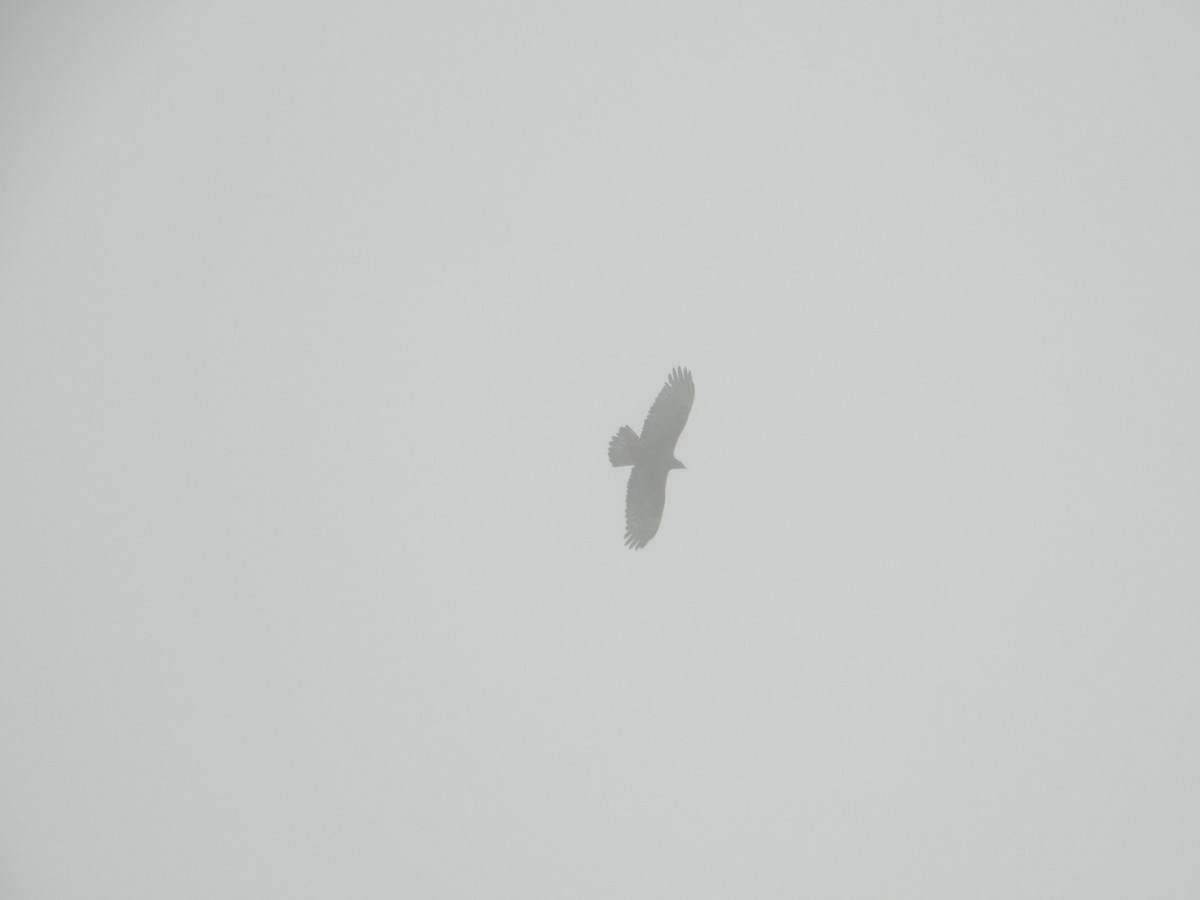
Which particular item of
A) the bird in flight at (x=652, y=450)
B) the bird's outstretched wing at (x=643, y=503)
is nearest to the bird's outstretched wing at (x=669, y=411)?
the bird in flight at (x=652, y=450)

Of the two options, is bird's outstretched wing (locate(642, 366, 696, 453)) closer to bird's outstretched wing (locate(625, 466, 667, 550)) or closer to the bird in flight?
the bird in flight

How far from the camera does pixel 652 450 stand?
7.81 meters

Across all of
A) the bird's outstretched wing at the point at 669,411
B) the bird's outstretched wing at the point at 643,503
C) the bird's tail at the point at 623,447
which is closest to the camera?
the bird's outstretched wing at the point at 669,411

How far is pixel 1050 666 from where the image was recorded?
132 metres

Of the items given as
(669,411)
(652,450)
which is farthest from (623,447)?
(669,411)

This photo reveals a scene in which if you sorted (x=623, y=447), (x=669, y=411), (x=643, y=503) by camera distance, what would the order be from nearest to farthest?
(x=669, y=411)
(x=623, y=447)
(x=643, y=503)

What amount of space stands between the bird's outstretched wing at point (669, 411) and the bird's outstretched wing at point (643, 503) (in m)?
0.28

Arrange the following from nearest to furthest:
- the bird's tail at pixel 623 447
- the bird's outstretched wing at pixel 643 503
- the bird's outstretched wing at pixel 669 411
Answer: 1. the bird's outstretched wing at pixel 669 411
2. the bird's tail at pixel 623 447
3. the bird's outstretched wing at pixel 643 503

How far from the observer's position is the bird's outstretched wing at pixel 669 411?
24.7 feet

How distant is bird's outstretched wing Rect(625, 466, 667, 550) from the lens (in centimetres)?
800

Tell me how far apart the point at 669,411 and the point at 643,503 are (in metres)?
0.96

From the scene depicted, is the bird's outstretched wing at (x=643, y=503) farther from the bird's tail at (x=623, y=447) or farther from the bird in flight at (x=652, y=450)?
the bird's tail at (x=623, y=447)

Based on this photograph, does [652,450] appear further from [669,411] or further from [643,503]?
[643,503]

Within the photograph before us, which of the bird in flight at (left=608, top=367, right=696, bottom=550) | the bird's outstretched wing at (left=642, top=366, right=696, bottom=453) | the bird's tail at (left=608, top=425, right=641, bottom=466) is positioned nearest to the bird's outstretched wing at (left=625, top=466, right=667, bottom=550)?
the bird in flight at (left=608, top=367, right=696, bottom=550)
